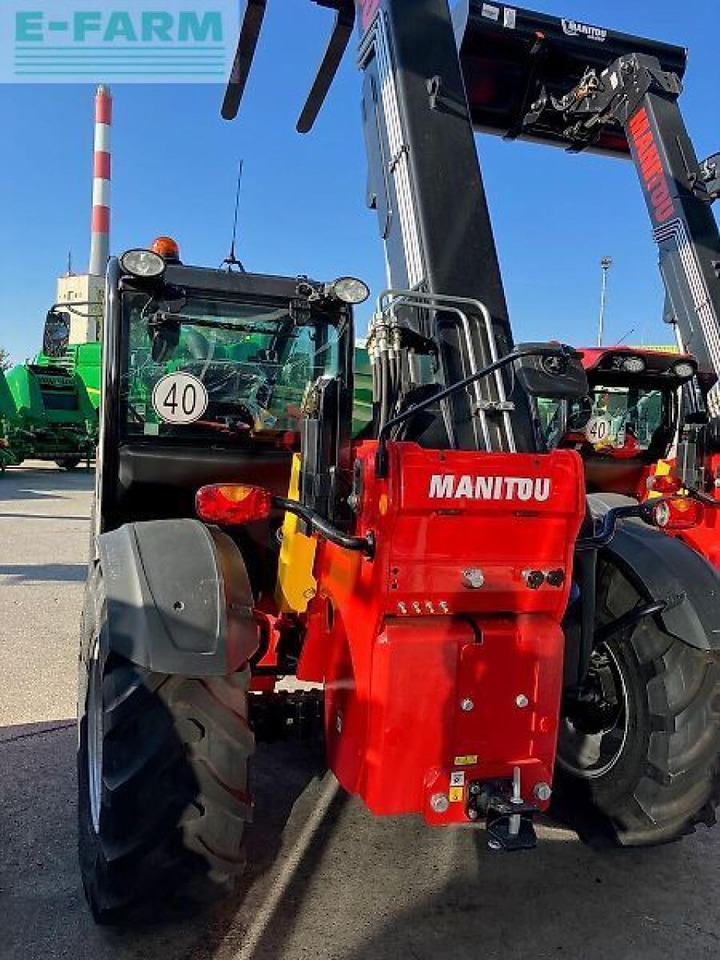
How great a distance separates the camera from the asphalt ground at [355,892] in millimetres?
2291

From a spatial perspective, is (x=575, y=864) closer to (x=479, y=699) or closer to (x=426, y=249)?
(x=479, y=699)

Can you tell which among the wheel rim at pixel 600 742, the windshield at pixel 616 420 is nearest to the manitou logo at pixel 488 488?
the wheel rim at pixel 600 742

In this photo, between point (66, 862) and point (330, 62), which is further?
point (330, 62)

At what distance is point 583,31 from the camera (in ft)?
18.2

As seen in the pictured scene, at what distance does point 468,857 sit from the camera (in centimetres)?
278

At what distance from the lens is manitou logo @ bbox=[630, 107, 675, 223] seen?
5773mm

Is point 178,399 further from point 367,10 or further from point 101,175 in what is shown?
point 101,175

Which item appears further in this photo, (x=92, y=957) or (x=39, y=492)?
(x=39, y=492)

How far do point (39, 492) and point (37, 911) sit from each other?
42.7 feet

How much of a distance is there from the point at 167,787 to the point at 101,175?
34924 millimetres

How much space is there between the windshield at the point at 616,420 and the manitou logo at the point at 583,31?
2752 millimetres

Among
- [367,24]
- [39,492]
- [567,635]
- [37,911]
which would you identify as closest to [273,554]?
[567,635]

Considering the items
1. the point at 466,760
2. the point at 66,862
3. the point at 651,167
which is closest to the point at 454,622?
the point at 466,760

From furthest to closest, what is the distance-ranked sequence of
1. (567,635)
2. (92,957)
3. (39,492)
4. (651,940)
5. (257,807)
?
(39,492)
(257,807)
(567,635)
(651,940)
(92,957)
